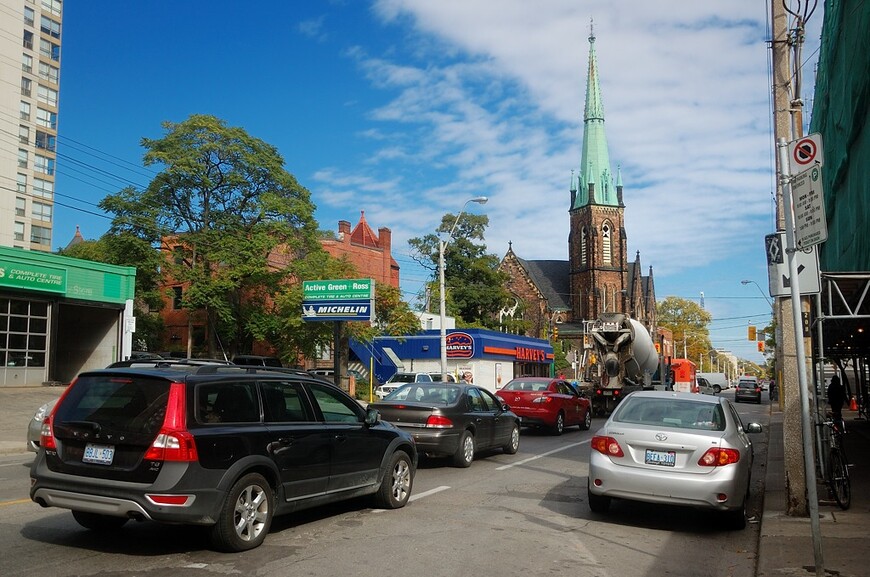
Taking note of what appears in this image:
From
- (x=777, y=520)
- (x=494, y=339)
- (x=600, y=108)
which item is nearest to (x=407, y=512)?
(x=777, y=520)

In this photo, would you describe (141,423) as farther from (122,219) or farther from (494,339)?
(494,339)

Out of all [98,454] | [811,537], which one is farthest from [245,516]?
[811,537]

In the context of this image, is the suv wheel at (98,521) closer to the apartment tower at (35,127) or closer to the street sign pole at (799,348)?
the street sign pole at (799,348)

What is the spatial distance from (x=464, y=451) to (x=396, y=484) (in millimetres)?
4062

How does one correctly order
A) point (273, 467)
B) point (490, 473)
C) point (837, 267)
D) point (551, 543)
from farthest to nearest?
point (837, 267) < point (490, 473) < point (551, 543) < point (273, 467)

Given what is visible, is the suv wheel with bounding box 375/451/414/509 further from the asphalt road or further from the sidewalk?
the sidewalk

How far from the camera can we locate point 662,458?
8312 millimetres

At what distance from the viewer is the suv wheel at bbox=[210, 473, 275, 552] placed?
6375mm

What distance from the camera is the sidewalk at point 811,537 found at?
6.63m

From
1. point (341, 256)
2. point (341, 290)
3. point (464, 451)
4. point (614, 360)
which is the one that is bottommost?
point (464, 451)

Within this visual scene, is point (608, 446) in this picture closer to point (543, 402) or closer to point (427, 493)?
point (427, 493)

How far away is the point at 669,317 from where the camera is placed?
123500 millimetres

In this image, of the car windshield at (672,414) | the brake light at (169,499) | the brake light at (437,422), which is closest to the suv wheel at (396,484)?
the car windshield at (672,414)

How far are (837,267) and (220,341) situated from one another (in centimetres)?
3596
